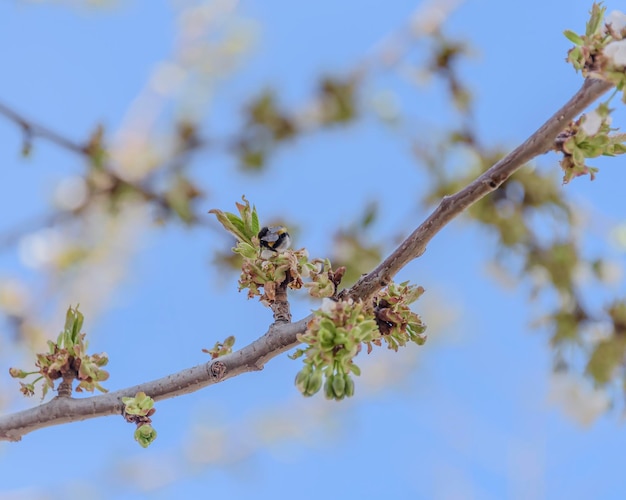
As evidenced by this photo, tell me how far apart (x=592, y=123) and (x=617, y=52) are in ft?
0.27

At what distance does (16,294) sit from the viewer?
2611mm

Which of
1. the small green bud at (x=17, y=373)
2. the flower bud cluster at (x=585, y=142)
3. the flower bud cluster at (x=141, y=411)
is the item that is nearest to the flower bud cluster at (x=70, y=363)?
the small green bud at (x=17, y=373)

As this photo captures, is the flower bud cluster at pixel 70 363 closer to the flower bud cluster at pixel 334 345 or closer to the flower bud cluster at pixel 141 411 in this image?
the flower bud cluster at pixel 141 411

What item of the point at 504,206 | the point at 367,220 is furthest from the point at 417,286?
the point at 504,206

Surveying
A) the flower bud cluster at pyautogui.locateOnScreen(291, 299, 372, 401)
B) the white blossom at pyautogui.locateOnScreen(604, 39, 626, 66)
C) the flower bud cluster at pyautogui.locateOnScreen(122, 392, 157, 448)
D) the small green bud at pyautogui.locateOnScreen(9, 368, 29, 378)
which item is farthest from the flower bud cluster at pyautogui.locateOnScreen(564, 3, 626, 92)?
the small green bud at pyautogui.locateOnScreen(9, 368, 29, 378)

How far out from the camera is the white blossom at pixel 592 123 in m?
0.73

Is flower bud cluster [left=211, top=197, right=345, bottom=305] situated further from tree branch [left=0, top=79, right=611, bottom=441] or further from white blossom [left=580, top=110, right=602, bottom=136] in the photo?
white blossom [left=580, top=110, right=602, bottom=136]

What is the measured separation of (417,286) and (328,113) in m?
1.85

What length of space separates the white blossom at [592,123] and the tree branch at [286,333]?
0.03 m

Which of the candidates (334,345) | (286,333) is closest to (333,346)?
(334,345)

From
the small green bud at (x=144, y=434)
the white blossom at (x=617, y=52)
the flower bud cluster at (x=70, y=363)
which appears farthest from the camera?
the flower bud cluster at (x=70, y=363)

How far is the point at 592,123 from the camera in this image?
73cm

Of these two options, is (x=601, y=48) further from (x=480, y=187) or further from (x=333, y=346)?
(x=333, y=346)

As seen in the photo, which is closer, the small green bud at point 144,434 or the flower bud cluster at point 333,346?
the flower bud cluster at point 333,346
